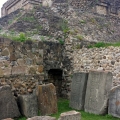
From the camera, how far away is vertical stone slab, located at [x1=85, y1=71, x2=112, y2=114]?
7184 mm

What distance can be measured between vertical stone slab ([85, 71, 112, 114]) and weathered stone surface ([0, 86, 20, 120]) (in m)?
2.21

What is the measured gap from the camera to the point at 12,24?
10531mm

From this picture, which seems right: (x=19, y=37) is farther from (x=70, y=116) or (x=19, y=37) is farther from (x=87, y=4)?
(x=87, y=4)

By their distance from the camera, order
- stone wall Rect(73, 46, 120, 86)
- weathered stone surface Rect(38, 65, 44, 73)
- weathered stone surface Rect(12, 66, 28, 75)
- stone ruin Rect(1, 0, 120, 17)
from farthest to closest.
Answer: stone ruin Rect(1, 0, 120, 17) → weathered stone surface Rect(38, 65, 44, 73) → weathered stone surface Rect(12, 66, 28, 75) → stone wall Rect(73, 46, 120, 86)

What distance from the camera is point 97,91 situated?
24.3 feet

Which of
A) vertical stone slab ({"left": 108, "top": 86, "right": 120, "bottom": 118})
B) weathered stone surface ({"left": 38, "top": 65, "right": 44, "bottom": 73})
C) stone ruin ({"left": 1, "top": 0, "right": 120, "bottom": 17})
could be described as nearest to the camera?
vertical stone slab ({"left": 108, "top": 86, "right": 120, "bottom": 118})

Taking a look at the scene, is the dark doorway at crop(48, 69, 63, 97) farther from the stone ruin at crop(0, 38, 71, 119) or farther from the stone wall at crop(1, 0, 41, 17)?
the stone wall at crop(1, 0, 41, 17)

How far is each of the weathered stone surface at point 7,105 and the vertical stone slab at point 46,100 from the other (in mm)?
754

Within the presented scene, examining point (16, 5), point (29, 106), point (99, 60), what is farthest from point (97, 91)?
point (16, 5)

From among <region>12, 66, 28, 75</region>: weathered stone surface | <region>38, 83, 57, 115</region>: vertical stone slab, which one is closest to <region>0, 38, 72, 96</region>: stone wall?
<region>12, 66, 28, 75</region>: weathered stone surface

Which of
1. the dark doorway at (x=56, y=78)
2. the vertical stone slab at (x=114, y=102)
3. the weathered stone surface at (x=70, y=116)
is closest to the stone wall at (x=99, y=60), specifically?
the dark doorway at (x=56, y=78)

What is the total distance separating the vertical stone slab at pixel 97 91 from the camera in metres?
7.18

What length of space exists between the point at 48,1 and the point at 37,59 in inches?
154

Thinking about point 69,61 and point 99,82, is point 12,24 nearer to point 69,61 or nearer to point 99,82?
point 69,61
